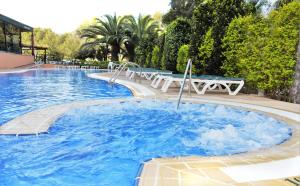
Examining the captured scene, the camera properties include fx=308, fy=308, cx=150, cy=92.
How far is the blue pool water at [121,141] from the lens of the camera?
4316 millimetres

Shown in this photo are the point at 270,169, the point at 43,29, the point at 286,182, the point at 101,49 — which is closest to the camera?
the point at 286,182

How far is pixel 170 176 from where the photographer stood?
11.6 feet

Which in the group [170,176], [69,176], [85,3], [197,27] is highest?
[85,3]

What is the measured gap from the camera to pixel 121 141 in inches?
237

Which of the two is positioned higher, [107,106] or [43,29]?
[43,29]

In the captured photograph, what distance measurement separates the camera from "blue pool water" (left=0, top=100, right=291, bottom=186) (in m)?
4.32

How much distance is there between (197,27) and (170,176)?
1076 cm

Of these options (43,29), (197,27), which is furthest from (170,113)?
(43,29)

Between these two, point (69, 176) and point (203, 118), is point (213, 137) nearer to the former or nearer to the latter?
point (203, 118)

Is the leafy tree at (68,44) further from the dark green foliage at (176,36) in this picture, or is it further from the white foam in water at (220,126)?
the white foam in water at (220,126)

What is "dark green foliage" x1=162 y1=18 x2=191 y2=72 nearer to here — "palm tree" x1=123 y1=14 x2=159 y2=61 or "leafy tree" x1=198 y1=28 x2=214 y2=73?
"leafy tree" x1=198 y1=28 x2=214 y2=73

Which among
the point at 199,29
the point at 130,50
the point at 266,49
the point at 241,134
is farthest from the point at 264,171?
the point at 130,50

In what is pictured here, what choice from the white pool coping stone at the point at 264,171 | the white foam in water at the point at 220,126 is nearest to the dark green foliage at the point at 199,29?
the white foam in water at the point at 220,126

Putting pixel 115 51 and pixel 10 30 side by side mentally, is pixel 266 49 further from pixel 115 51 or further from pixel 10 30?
pixel 10 30
